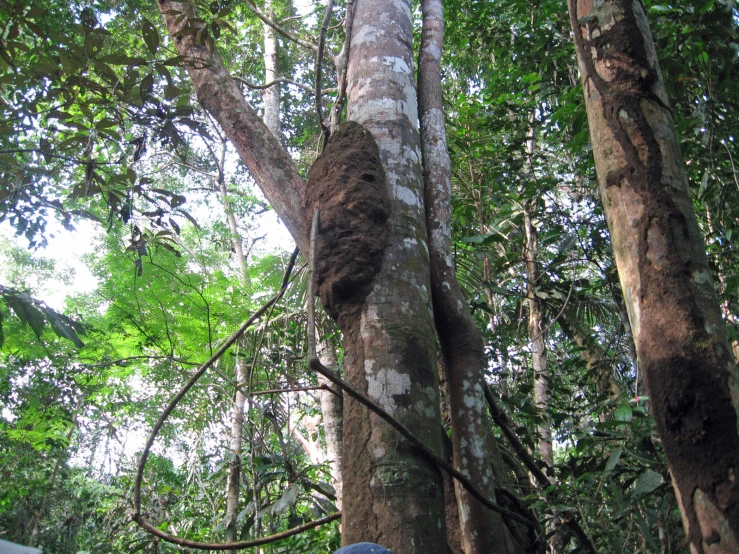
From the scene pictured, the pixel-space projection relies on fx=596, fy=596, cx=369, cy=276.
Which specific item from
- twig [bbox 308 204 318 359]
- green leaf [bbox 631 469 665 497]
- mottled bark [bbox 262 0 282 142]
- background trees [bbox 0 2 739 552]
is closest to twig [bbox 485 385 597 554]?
background trees [bbox 0 2 739 552]

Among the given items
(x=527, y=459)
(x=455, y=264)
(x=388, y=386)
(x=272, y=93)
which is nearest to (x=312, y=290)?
(x=388, y=386)

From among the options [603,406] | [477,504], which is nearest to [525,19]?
[603,406]

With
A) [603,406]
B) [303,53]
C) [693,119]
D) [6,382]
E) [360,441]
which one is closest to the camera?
[360,441]

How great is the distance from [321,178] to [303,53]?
8.99 meters

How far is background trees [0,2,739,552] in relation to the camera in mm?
2812

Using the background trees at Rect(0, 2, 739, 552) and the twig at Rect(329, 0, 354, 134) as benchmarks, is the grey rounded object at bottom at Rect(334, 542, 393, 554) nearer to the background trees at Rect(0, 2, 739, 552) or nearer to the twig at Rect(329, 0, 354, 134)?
the background trees at Rect(0, 2, 739, 552)

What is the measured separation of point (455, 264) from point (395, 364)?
203 centimetres

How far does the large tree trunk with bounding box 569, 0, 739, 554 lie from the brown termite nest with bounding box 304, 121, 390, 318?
0.71m

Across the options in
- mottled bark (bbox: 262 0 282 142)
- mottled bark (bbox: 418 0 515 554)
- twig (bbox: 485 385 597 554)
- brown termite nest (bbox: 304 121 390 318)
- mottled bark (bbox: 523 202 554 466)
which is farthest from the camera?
mottled bark (bbox: 262 0 282 142)

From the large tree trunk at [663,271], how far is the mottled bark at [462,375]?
0.78 meters

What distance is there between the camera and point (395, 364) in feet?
5.65

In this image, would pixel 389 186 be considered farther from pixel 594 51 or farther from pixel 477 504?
pixel 477 504

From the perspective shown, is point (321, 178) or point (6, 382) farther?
point (6, 382)

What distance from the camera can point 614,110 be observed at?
1599mm
